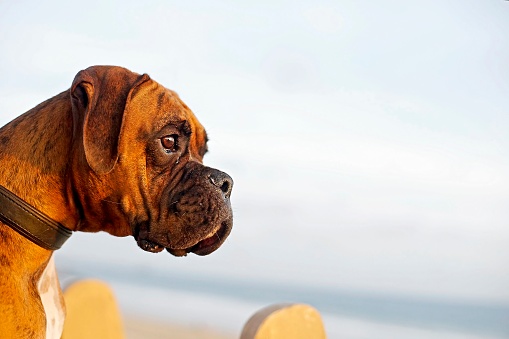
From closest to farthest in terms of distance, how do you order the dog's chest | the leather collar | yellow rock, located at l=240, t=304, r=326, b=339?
the leather collar < the dog's chest < yellow rock, located at l=240, t=304, r=326, b=339

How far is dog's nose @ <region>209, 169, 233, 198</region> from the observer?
10.9 ft

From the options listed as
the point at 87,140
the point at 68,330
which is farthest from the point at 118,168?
the point at 68,330

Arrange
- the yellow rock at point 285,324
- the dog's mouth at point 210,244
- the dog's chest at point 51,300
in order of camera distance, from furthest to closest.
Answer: the yellow rock at point 285,324, the dog's mouth at point 210,244, the dog's chest at point 51,300

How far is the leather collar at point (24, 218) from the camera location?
3.05 metres

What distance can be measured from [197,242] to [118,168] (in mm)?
445

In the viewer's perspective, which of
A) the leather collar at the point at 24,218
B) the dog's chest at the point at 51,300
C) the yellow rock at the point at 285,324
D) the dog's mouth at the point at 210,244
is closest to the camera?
the leather collar at the point at 24,218

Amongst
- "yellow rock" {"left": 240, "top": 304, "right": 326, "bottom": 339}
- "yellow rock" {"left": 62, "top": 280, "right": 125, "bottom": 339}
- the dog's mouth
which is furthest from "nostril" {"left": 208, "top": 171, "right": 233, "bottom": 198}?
"yellow rock" {"left": 62, "top": 280, "right": 125, "bottom": 339}

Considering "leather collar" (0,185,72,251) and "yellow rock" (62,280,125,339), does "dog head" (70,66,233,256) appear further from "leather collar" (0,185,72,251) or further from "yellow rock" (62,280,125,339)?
"yellow rock" (62,280,125,339)

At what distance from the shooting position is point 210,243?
11.1 feet

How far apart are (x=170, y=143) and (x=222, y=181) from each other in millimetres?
266

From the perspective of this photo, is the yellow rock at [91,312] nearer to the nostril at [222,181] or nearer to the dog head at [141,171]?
the dog head at [141,171]

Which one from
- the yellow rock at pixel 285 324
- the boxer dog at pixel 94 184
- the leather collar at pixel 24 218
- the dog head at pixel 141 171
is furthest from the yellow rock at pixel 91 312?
the leather collar at pixel 24 218

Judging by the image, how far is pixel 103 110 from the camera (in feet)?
10.2

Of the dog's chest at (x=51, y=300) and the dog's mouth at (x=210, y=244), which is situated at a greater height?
the dog's mouth at (x=210, y=244)
